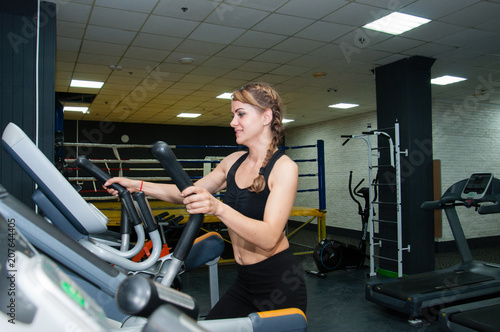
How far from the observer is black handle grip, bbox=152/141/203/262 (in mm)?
740

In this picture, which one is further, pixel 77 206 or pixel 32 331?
pixel 77 206

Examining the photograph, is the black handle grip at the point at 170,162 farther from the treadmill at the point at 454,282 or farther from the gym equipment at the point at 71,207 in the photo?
the treadmill at the point at 454,282

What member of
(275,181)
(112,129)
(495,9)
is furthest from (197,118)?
(275,181)

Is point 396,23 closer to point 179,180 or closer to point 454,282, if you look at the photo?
point 454,282

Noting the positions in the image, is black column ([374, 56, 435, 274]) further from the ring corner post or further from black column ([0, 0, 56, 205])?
black column ([0, 0, 56, 205])

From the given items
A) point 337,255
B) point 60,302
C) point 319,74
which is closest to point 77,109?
point 319,74

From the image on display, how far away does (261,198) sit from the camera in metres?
1.34

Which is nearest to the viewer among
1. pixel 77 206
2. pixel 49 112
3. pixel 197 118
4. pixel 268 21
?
pixel 77 206

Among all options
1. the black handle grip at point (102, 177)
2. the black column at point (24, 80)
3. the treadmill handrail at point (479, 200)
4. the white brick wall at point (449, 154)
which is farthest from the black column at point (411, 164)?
the black handle grip at point (102, 177)

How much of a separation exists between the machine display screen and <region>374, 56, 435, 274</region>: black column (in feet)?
3.87

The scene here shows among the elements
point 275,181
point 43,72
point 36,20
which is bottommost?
point 275,181

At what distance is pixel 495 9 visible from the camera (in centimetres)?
412

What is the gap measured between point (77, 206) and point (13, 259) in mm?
655

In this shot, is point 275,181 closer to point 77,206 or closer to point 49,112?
point 77,206
